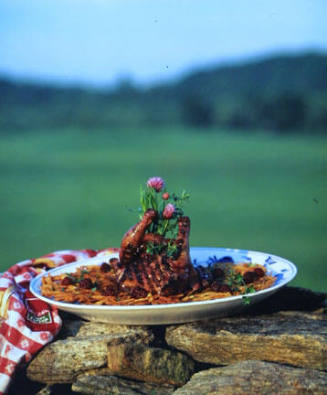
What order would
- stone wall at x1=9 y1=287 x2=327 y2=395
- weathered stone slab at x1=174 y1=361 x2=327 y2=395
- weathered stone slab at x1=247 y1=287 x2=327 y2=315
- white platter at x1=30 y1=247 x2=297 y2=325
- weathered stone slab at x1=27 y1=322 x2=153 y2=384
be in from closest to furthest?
weathered stone slab at x1=174 y1=361 x2=327 y2=395 → stone wall at x1=9 y1=287 x2=327 y2=395 → white platter at x1=30 y1=247 x2=297 y2=325 → weathered stone slab at x1=27 y1=322 x2=153 y2=384 → weathered stone slab at x1=247 y1=287 x2=327 y2=315

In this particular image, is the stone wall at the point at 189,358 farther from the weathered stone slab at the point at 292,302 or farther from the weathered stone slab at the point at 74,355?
the weathered stone slab at the point at 292,302

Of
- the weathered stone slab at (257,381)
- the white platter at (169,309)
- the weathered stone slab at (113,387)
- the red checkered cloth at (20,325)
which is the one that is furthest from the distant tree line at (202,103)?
the weathered stone slab at (257,381)

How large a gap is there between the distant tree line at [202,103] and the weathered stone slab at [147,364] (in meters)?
36.8

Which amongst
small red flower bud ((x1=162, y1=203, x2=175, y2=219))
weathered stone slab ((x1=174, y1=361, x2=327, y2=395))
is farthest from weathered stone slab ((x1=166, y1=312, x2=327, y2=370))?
small red flower bud ((x1=162, y1=203, x2=175, y2=219))

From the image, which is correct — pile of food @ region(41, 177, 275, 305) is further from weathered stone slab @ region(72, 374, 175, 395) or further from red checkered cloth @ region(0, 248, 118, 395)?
weathered stone slab @ region(72, 374, 175, 395)

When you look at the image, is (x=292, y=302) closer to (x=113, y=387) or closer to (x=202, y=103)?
(x=113, y=387)

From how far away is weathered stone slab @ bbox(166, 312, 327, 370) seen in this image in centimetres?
376

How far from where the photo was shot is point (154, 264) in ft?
13.3

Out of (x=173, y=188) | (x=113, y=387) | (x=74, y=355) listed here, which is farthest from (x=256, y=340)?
(x=173, y=188)

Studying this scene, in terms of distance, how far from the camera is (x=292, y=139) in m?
43.3

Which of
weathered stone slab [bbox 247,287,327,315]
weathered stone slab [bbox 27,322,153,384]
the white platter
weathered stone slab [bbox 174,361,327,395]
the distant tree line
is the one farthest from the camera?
the distant tree line

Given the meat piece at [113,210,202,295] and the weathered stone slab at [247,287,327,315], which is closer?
the meat piece at [113,210,202,295]

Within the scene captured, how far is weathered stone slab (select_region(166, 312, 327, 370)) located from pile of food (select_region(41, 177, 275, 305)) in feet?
0.70

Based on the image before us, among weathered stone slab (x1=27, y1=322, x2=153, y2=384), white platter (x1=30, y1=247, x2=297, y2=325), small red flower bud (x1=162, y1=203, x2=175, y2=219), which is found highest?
small red flower bud (x1=162, y1=203, x2=175, y2=219)
